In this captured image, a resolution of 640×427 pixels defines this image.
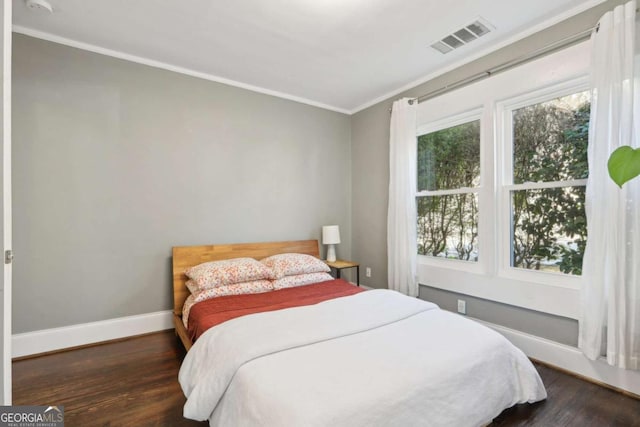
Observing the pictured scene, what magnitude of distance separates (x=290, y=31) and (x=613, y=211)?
8.56 ft

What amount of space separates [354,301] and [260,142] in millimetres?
2218

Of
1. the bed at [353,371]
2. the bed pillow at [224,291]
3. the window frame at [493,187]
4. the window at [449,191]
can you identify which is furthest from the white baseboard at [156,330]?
the window at [449,191]

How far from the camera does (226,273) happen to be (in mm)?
2738

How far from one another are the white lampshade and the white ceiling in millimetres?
1751

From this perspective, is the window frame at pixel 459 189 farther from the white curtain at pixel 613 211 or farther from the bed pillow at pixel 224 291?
the bed pillow at pixel 224 291

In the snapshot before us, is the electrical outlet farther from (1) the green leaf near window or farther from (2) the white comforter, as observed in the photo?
(1) the green leaf near window

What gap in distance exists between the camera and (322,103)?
13.2ft

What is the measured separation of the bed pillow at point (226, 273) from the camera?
265 centimetres

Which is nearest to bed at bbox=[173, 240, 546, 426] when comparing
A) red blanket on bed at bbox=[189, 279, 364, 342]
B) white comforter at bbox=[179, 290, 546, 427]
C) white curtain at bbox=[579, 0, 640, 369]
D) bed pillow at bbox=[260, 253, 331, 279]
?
white comforter at bbox=[179, 290, 546, 427]

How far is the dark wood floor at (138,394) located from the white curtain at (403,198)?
137 centimetres

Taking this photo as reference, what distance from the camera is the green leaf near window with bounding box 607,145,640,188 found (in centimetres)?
155

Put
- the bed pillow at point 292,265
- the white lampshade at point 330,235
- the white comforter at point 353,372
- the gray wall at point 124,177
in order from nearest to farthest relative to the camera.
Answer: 1. the white comforter at point 353,372
2. the gray wall at point 124,177
3. the bed pillow at point 292,265
4. the white lampshade at point 330,235

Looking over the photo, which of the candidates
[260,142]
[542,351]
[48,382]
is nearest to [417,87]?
[260,142]

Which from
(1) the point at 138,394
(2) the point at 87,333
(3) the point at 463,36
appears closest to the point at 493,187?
(3) the point at 463,36
